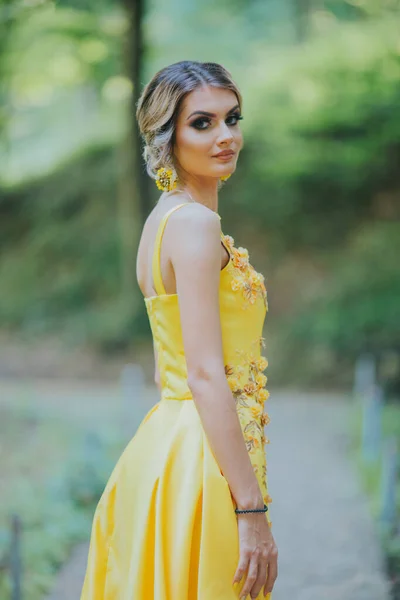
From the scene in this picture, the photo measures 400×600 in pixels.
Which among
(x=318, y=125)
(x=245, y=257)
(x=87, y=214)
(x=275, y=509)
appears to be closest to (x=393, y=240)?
(x=318, y=125)

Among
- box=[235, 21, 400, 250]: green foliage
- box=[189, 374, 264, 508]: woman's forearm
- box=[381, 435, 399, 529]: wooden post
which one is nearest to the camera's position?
box=[189, 374, 264, 508]: woman's forearm

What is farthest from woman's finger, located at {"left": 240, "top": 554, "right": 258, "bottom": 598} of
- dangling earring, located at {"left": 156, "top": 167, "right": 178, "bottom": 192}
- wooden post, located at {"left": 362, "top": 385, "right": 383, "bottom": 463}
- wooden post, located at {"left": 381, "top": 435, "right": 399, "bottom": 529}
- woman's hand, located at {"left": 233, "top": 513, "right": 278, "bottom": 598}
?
wooden post, located at {"left": 362, "top": 385, "right": 383, "bottom": 463}

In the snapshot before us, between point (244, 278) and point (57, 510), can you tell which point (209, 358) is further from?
point (57, 510)

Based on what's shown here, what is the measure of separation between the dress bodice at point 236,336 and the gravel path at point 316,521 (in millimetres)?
1683

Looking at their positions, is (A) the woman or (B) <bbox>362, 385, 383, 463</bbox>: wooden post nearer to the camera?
(A) the woman

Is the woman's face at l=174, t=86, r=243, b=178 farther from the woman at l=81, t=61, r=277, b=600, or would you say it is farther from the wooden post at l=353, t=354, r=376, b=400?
the wooden post at l=353, t=354, r=376, b=400

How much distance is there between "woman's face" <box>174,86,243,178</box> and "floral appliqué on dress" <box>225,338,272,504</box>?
1.08 feet

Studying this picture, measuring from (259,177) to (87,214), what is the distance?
1.86 m

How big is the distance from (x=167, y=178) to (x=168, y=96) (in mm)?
144

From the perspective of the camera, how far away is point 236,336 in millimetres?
1323

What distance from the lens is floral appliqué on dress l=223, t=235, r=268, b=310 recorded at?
132cm

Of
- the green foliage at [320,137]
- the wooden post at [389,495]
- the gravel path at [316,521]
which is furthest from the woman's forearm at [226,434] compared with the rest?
the green foliage at [320,137]

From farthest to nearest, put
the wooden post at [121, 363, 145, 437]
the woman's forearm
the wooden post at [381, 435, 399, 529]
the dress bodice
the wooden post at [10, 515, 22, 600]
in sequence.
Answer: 1. the wooden post at [121, 363, 145, 437]
2. the wooden post at [381, 435, 399, 529]
3. the wooden post at [10, 515, 22, 600]
4. the dress bodice
5. the woman's forearm

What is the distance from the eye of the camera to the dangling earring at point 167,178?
1.37 meters
